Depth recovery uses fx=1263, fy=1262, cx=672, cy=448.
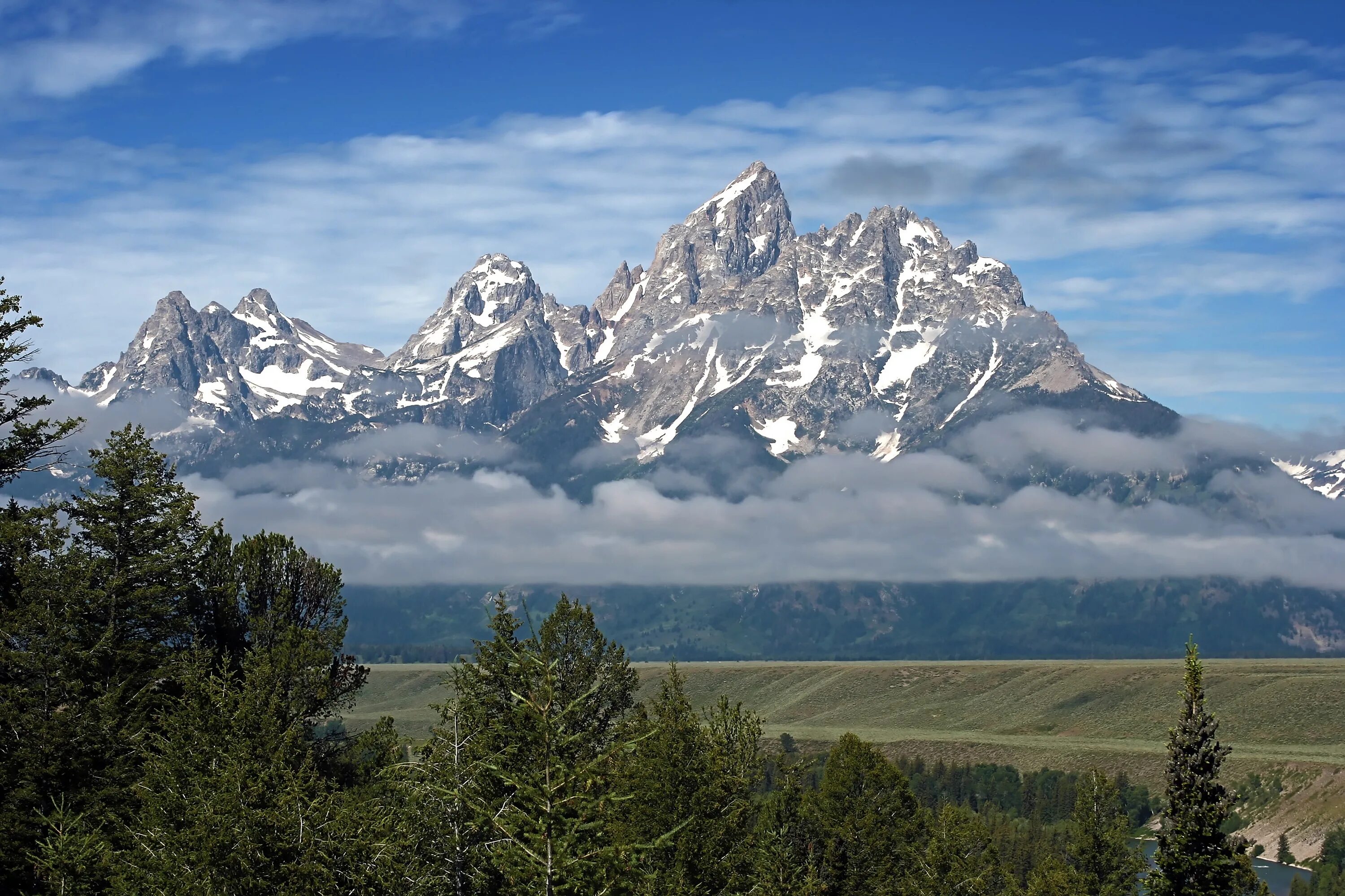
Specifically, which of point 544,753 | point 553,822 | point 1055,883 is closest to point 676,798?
point 544,753

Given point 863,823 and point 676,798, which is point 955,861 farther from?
point 676,798

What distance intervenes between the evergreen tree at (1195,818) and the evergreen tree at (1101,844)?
4728cm

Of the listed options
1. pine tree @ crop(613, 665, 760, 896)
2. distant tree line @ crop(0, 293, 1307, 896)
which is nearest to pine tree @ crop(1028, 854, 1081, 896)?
distant tree line @ crop(0, 293, 1307, 896)

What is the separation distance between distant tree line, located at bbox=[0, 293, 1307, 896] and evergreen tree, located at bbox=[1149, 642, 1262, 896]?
92mm

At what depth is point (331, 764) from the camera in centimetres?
6588

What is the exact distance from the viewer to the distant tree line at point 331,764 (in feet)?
109

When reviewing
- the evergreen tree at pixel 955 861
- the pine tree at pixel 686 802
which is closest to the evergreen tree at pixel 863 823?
the evergreen tree at pixel 955 861

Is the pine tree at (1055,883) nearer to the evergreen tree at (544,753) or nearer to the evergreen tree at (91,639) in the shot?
the evergreen tree at (544,753)

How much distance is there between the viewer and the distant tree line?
3309 centimetres

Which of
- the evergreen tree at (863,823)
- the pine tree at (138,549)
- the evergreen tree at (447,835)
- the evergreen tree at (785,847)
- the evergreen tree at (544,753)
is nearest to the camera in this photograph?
the evergreen tree at (544,753)

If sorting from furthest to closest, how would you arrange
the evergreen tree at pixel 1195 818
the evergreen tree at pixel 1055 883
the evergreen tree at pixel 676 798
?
the evergreen tree at pixel 1055 883
the evergreen tree at pixel 676 798
the evergreen tree at pixel 1195 818

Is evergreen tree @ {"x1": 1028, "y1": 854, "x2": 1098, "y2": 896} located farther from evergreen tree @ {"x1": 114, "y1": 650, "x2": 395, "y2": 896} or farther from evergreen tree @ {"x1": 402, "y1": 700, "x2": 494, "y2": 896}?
evergreen tree @ {"x1": 402, "y1": 700, "x2": 494, "y2": 896}

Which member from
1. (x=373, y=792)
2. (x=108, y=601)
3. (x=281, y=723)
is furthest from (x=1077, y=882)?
(x=108, y=601)

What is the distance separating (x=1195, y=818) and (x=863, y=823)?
35.2 m
